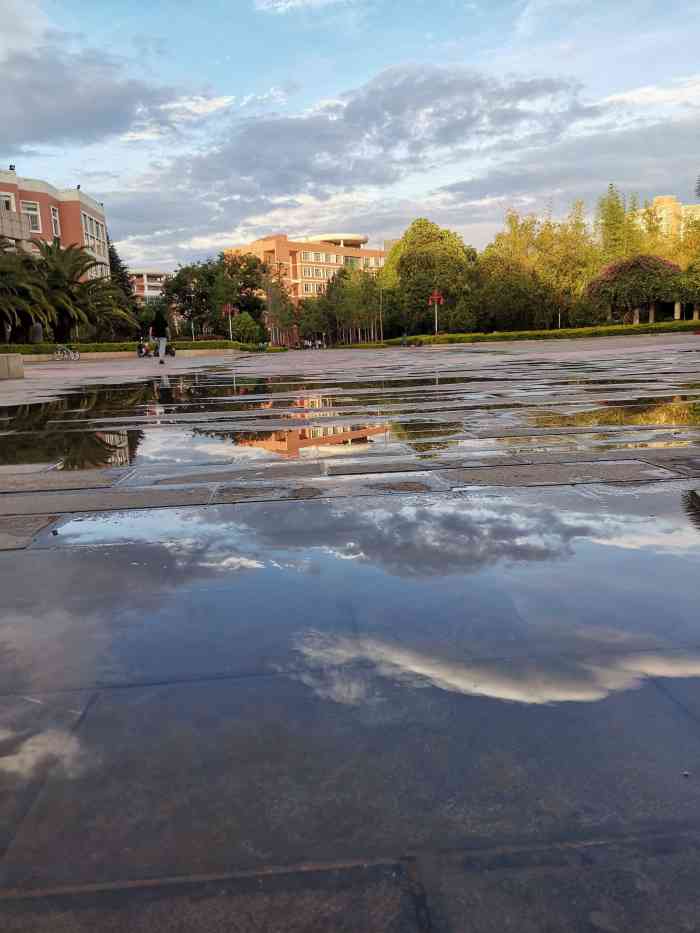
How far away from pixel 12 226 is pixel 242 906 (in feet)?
189

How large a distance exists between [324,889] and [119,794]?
1.88 feet

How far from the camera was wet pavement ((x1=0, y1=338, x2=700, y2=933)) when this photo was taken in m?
1.42

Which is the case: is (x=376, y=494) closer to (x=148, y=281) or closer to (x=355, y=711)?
(x=355, y=711)

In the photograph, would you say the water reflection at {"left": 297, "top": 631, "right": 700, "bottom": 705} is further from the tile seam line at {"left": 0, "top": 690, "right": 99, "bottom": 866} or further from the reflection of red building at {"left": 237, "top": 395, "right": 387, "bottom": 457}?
the reflection of red building at {"left": 237, "top": 395, "right": 387, "bottom": 457}

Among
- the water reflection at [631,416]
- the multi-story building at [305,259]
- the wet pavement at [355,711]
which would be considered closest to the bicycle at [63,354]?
the water reflection at [631,416]

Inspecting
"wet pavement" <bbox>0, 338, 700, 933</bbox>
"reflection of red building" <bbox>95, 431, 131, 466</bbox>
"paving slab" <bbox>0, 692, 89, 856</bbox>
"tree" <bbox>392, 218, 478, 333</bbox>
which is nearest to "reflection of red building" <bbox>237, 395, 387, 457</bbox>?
"reflection of red building" <bbox>95, 431, 131, 466</bbox>

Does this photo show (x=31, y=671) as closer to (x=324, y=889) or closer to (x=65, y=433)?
(x=324, y=889)

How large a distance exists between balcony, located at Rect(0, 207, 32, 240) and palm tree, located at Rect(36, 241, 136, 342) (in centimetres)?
208

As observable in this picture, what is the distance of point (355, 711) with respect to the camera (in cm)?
202

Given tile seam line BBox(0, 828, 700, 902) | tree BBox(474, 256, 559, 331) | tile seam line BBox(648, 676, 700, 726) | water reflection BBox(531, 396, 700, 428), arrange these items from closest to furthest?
tile seam line BBox(0, 828, 700, 902) < tile seam line BBox(648, 676, 700, 726) < water reflection BBox(531, 396, 700, 428) < tree BBox(474, 256, 559, 331)

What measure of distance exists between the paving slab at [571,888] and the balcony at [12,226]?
180 feet

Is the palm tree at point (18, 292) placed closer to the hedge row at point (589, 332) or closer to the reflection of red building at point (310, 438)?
the hedge row at point (589, 332)

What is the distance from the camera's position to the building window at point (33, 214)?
225ft

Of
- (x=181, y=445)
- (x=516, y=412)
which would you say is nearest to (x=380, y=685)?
(x=181, y=445)
